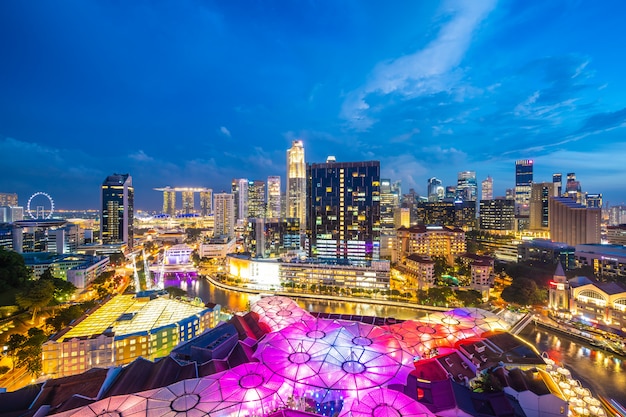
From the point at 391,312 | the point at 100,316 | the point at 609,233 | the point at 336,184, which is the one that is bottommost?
the point at 391,312

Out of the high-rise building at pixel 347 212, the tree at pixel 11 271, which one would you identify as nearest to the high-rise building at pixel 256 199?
the high-rise building at pixel 347 212

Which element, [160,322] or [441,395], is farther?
[160,322]

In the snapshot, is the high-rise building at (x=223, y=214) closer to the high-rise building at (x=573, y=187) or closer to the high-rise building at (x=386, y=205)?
the high-rise building at (x=386, y=205)

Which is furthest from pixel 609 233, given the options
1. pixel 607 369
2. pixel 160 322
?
pixel 160 322

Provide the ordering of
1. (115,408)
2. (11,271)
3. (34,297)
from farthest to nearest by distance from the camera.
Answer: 1. (11,271)
2. (34,297)
3. (115,408)

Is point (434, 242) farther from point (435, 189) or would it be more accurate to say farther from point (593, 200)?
point (435, 189)

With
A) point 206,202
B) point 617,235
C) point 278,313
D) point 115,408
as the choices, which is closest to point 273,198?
point 206,202

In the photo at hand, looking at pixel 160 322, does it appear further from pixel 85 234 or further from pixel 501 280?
pixel 85 234
